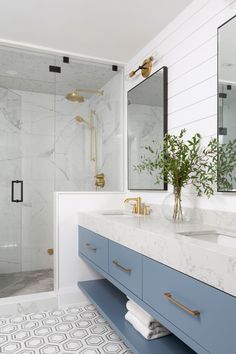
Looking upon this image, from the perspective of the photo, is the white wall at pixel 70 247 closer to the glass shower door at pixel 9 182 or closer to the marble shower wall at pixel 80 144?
the marble shower wall at pixel 80 144

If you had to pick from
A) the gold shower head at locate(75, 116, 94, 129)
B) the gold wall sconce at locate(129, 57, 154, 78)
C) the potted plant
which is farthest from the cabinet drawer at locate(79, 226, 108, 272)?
the gold wall sconce at locate(129, 57, 154, 78)

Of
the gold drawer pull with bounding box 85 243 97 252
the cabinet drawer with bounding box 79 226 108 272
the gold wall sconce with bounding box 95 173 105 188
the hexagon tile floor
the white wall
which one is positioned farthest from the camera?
the gold wall sconce with bounding box 95 173 105 188

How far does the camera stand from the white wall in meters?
2.59

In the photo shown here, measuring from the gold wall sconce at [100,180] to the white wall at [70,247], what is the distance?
111mm

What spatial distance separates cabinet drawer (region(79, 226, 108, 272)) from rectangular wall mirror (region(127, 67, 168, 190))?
629 mm

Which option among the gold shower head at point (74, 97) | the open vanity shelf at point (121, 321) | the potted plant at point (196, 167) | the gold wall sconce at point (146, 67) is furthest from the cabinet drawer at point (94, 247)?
the gold wall sconce at point (146, 67)

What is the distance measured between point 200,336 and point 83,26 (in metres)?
2.23

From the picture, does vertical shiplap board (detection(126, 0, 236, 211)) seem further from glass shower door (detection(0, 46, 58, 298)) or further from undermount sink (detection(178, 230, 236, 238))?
glass shower door (detection(0, 46, 58, 298))

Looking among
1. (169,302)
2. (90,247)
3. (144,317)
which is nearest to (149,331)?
(144,317)

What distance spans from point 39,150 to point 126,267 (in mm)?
1384

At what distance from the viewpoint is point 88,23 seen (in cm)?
228

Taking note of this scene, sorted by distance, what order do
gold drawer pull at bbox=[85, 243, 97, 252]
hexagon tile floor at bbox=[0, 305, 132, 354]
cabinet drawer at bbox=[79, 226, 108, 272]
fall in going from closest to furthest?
hexagon tile floor at bbox=[0, 305, 132, 354], cabinet drawer at bbox=[79, 226, 108, 272], gold drawer pull at bbox=[85, 243, 97, 252]

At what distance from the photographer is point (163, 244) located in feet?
4.26

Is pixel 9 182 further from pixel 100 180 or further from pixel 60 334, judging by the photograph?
pixel 60 334
